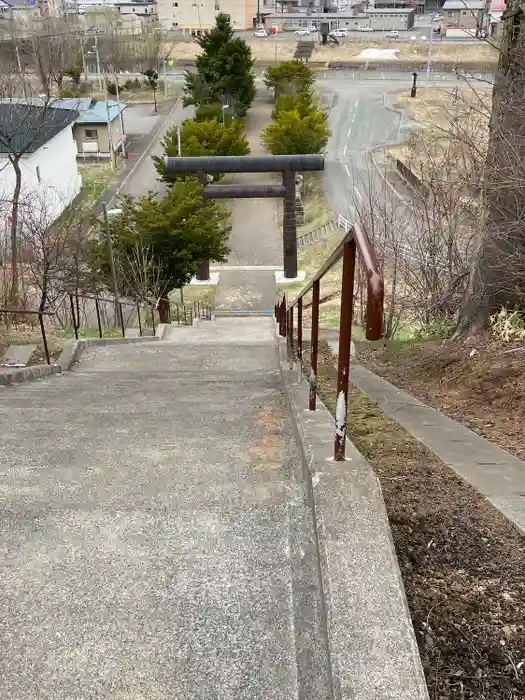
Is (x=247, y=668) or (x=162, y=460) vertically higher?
(x=247, y=668)

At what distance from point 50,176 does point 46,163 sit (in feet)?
2.09

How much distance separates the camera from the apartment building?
6694 cm

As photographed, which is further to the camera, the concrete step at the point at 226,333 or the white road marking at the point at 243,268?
the white road marking at the point at 243,268

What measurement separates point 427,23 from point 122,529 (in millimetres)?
81837

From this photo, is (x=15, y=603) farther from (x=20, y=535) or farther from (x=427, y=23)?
(x=427, y=23)

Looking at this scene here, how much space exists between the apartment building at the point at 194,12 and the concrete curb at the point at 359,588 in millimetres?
72704

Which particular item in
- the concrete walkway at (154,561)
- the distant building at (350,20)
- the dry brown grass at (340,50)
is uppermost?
the distant building at (350,20)

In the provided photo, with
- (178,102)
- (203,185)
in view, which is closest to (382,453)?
(203,185)

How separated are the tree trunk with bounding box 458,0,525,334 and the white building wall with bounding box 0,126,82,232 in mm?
20418

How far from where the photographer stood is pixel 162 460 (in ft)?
11.0

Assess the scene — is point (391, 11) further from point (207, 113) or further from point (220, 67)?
point (207, 113)

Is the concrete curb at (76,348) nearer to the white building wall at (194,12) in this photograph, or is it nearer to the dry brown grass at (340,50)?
the dry brown grass at (340,50)

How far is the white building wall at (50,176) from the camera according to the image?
25.3 meters

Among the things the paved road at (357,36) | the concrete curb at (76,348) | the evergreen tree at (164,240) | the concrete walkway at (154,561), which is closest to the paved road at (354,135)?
the evergreen tree at (164,240)
